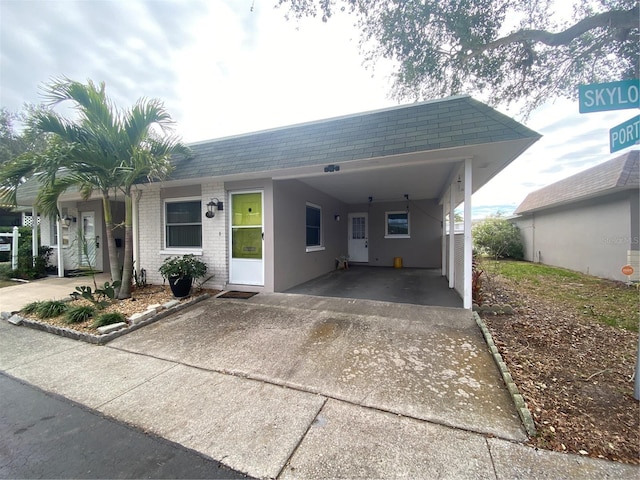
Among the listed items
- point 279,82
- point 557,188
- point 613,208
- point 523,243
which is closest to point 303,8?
point 279,82

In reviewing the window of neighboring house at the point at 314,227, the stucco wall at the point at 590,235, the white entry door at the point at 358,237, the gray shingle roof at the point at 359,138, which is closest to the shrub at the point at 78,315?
the gray shingle roof at the point at 359,138

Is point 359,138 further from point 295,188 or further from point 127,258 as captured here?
point 127,258

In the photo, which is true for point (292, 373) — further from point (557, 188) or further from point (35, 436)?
point (557, 188)

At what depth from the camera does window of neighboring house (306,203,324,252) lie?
26.9 feet

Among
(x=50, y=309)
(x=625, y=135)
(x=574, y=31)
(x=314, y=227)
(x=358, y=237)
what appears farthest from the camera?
(x=358, y=237)

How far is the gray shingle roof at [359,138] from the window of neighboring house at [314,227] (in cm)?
249

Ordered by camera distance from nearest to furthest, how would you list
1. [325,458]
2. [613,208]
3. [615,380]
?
[325,458], [615,380], [613,208]

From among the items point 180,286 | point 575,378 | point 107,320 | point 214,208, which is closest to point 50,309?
point 107,320

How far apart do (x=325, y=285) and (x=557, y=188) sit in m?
13.2

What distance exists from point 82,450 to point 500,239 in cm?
1768

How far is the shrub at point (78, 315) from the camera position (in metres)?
4.65

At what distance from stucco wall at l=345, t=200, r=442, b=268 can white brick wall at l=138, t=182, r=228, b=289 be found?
251 inches

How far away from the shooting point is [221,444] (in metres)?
1.99

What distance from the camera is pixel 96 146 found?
17.7ft
